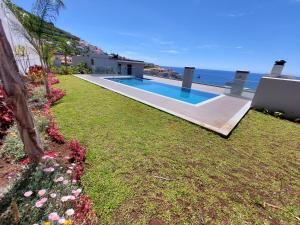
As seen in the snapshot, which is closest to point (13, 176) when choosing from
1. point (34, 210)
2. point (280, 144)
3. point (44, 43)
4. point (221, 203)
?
point (34, 210)

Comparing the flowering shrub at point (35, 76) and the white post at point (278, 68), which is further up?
the white post at point (278, 68)

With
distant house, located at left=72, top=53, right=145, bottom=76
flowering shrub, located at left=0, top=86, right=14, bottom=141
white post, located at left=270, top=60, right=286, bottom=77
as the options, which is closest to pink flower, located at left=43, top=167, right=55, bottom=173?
flowering shrub, located at left=0, top=86, right=14, bottom=141

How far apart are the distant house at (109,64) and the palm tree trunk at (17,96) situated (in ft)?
66.2

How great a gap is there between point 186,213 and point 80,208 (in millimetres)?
1745

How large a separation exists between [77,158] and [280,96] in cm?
1004

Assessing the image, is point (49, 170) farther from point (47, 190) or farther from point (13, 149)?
point (13, 149)

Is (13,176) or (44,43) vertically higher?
(44,43)

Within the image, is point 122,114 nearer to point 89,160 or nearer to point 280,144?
point 89,160

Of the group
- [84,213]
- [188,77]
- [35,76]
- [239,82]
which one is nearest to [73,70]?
[35,76]

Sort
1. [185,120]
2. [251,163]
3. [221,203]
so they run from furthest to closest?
[185,120], [251,163], [221,203]

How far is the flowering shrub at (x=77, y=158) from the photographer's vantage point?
324 centimetres

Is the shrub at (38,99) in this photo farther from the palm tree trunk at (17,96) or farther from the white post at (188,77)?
the white post at (188,77)

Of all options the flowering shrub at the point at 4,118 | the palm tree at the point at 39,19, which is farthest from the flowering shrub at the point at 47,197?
the palm tree at the point at 39,19

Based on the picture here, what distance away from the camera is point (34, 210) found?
2.27 m
